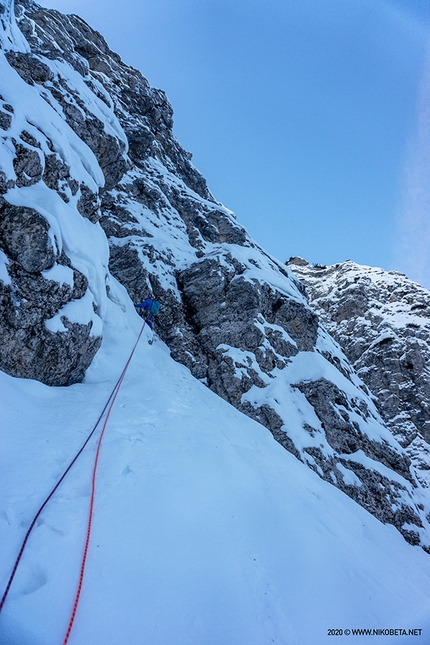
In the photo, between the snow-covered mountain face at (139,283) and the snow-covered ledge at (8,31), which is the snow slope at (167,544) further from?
the snow-covered ledge at (8,31)

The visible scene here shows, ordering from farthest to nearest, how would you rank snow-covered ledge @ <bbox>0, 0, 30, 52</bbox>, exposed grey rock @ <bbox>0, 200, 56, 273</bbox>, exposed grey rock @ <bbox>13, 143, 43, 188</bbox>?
snow-covered ledge @ <bbox>0, 0, 30, 52</bbox> < exposed grey rock @ <bbox>13, 143, 43, 188</bbox> < exposed grey rock @ <bbox>0, 200, 56, 273</bbox>

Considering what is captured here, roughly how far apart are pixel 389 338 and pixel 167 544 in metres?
38.0

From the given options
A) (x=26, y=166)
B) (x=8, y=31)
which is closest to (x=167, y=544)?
(x=26, y=166)

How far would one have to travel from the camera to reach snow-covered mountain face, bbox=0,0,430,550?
6.26 m

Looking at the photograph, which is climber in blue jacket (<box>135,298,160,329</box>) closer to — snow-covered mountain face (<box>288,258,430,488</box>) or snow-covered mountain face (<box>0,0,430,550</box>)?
snow-covered mountain face (<box>0,0,430,550</box>)

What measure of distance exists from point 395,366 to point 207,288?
2816cm

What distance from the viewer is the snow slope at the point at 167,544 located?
2600 mm

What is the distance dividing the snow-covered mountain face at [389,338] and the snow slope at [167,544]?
21385mm

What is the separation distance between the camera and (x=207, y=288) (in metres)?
15.3

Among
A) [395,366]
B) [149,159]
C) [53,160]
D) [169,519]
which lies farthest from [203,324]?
[395,366]

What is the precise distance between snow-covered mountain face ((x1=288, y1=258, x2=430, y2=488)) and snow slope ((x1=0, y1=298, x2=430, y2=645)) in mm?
21385

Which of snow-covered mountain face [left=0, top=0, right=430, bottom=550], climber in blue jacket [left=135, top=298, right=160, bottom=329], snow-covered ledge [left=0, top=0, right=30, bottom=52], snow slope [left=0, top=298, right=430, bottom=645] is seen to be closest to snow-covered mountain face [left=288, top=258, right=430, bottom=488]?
snow-covered mountain face [left=0, top=0, right=430, bottom=550]

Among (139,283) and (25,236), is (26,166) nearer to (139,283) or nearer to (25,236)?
(25,236)

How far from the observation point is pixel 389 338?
3509cm
